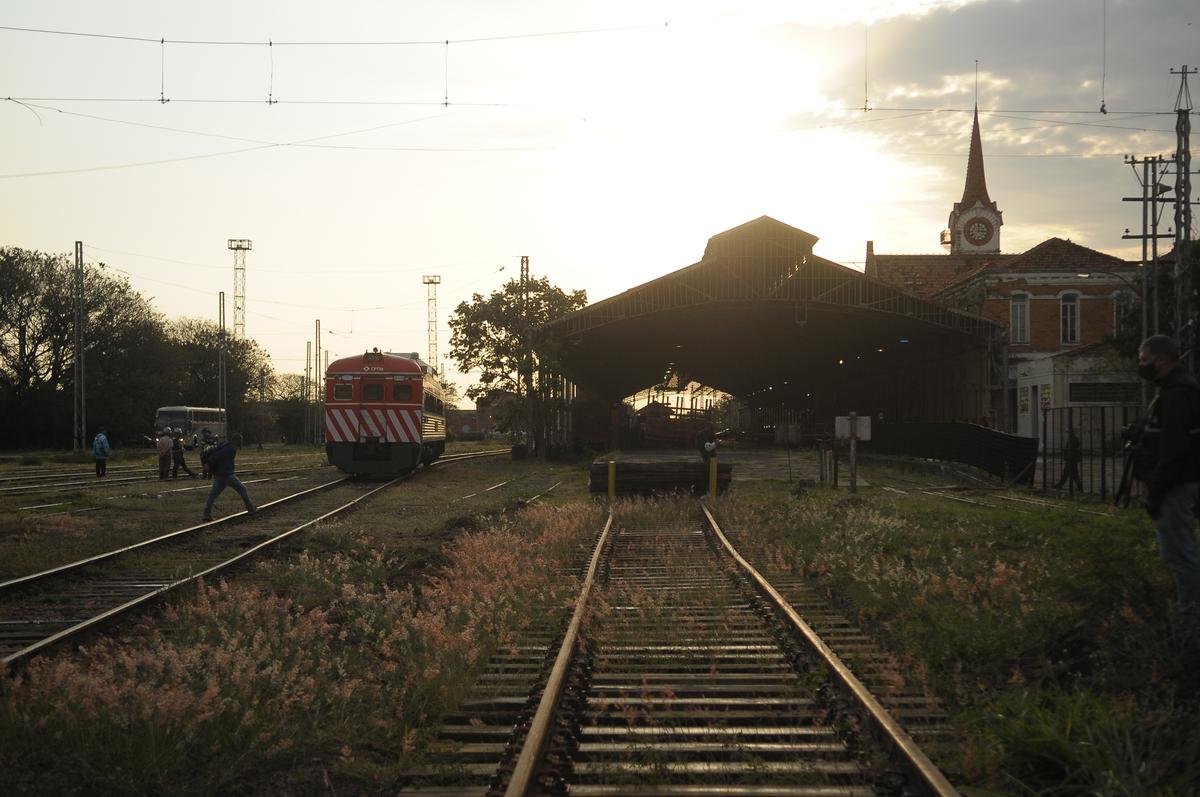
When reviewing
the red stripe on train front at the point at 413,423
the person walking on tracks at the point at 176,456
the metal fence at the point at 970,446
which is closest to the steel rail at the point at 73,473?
the person walking on tracks at the point at 176,456

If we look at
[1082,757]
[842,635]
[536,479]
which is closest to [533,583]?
[842,635]

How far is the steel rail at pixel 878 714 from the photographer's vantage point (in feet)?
14.0

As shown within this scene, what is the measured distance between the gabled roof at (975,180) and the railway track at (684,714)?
260ft

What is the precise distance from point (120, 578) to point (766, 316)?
1228 inches

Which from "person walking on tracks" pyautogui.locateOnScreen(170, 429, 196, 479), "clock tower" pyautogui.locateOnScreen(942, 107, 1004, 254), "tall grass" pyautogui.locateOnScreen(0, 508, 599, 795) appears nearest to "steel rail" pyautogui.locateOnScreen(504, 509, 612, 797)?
"tall grass" pyautogui.locateOnScreen(0, 508, 599, 795)

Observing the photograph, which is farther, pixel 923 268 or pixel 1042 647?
pixel 923 268

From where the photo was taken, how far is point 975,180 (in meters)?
82.2

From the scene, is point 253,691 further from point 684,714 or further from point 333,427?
point 333,427

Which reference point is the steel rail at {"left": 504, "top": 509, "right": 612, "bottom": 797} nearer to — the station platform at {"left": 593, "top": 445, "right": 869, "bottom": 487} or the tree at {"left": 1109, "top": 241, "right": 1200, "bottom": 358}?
the station platform at {"left": 593, "top": 445, "right": 869, "bottom": 487}

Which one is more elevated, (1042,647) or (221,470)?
(221,470)

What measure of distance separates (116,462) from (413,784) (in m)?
42.0

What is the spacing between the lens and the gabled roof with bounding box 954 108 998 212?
81.0 m

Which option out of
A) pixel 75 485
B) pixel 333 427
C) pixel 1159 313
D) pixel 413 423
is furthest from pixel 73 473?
pixel 1159 313

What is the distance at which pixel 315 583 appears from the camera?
1013 cm
